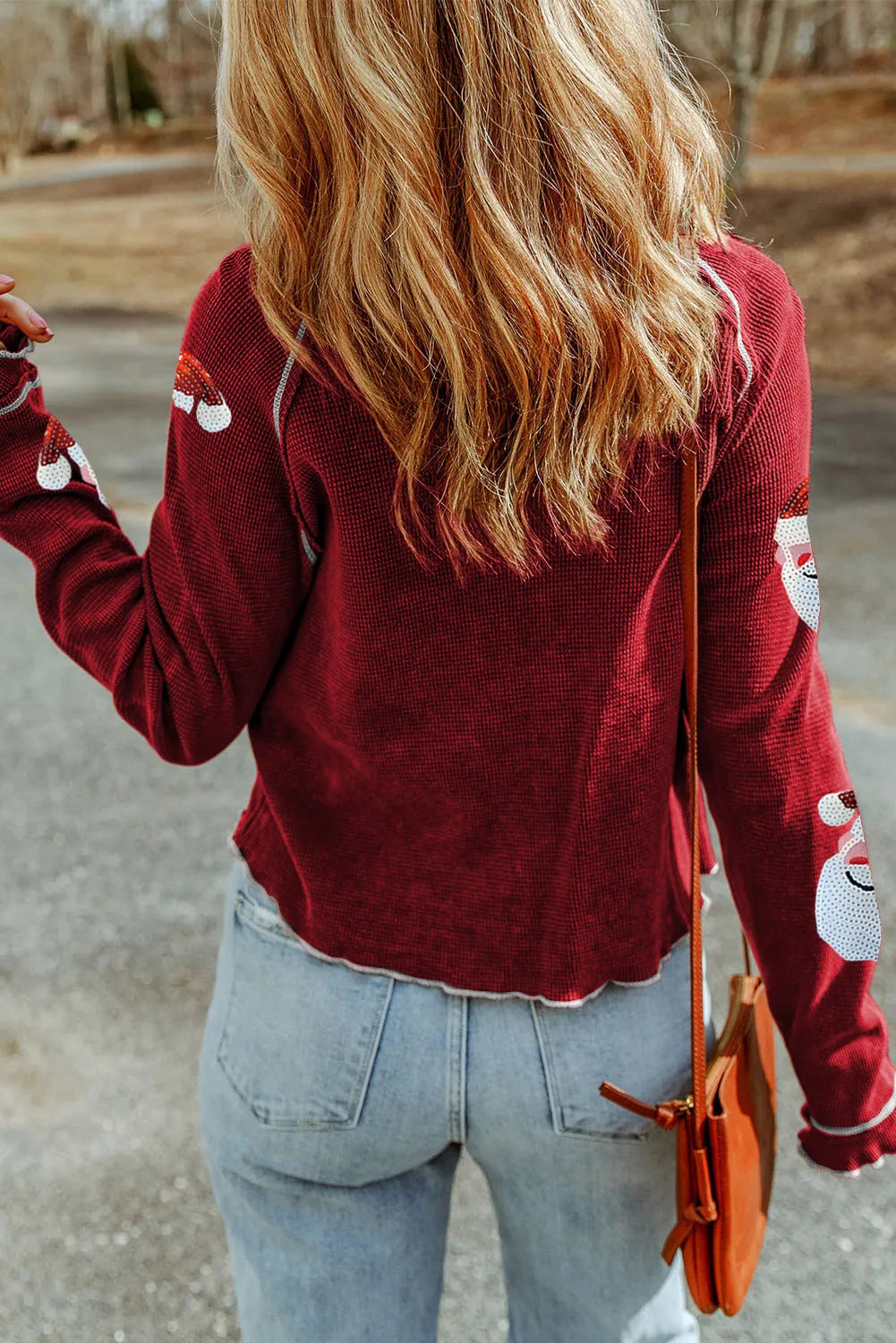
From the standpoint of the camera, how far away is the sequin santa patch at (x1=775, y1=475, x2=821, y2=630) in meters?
1.14

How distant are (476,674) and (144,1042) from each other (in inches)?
80.7

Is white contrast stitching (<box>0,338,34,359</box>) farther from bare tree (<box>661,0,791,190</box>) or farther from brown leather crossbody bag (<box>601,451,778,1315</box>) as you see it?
bare tree (<box>661,0,791,190</box>)

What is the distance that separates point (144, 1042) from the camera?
2.89m

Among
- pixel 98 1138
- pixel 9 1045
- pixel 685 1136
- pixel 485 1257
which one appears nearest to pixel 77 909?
pixel 9 1045

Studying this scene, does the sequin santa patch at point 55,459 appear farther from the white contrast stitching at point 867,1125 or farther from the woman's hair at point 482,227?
the white contrast stitching at point 867,1125

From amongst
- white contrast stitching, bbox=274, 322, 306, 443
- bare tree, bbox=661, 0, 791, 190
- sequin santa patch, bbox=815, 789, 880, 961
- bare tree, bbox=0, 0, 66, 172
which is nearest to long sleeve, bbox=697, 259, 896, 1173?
sequin santa patch, bbox=815, 789, 880, 961

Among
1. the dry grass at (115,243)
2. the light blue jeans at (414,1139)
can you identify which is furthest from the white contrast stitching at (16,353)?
the dry grass at (115,243)

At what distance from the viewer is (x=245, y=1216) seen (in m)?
1.26

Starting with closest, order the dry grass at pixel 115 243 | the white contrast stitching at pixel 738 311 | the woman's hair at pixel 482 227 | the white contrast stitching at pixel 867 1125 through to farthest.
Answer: the woman's hair at pixel 482 227, the white contrast stitching at pixel 738 311, the white contrast stitching at pixel 867 1125, the dry grass at pixel 115 243

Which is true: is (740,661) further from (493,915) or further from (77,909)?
(77,909)

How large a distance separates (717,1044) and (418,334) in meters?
0.71

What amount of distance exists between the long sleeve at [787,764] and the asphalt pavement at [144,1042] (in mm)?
1122

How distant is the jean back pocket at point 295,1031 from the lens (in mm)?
1191

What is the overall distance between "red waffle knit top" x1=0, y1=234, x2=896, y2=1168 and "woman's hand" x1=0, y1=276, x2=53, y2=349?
0.02m
